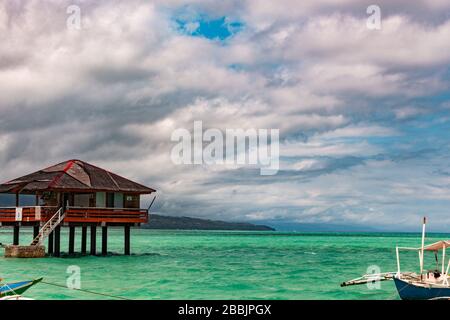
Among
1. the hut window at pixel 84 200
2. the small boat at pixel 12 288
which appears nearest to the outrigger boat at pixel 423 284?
the small boat at pixel 12 288

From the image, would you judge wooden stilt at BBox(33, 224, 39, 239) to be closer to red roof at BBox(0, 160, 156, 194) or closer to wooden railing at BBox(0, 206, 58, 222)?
wooden railing at BBox(0, 206, 58, 222)

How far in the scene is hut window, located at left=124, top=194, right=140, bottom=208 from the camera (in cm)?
3956

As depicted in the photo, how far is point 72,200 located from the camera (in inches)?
1547

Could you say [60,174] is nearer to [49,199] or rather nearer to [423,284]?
[49,199]

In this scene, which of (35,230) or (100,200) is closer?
(100,200)

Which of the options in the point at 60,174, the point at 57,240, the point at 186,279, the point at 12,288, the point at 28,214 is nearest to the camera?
the point at 12,288

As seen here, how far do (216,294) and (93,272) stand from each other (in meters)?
9.04

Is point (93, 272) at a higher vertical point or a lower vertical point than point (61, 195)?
lower

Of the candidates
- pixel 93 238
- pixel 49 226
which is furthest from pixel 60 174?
pixel 93 238

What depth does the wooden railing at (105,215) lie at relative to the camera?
3716 centimetres

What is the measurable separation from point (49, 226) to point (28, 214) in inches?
76.7
